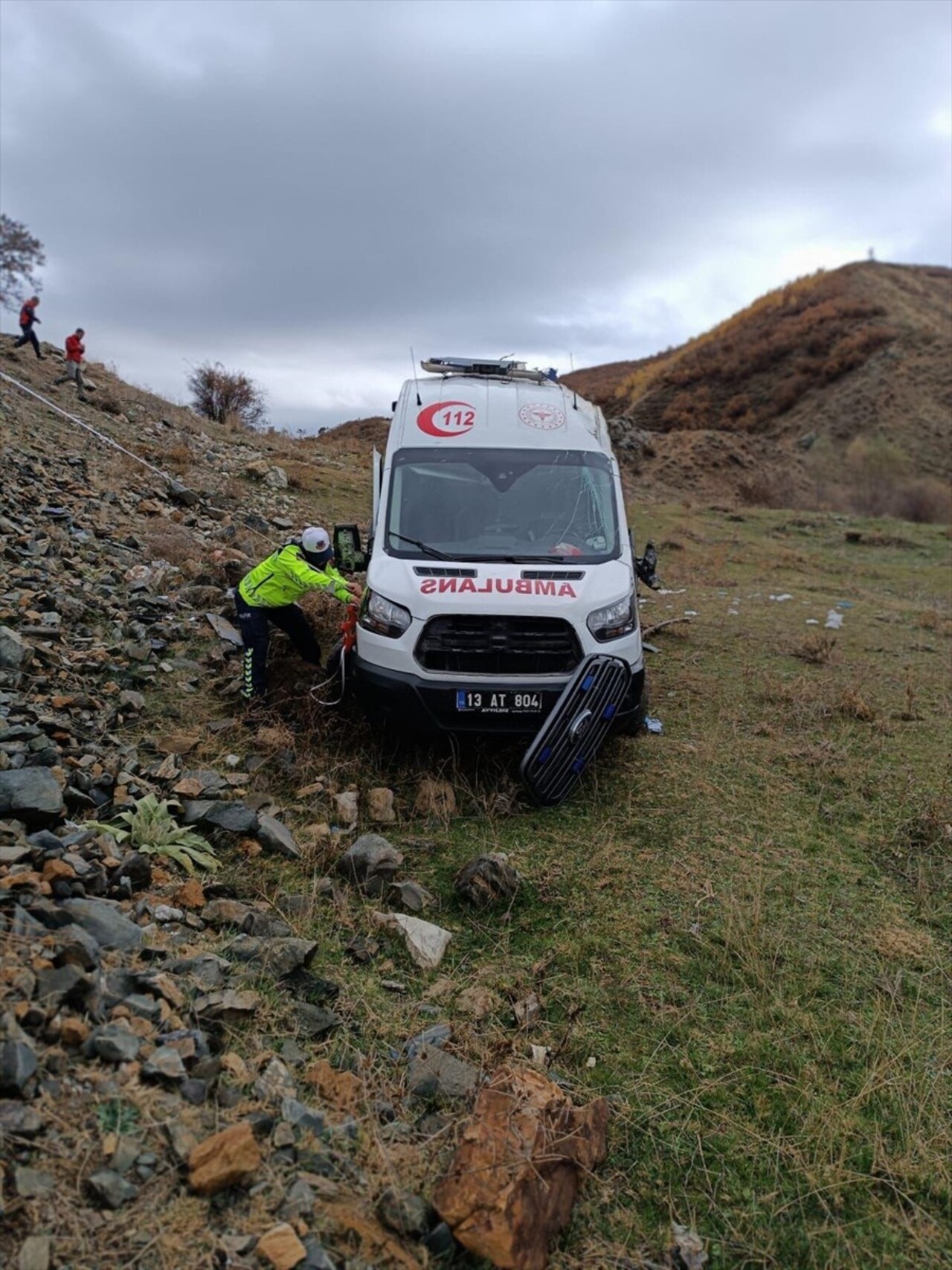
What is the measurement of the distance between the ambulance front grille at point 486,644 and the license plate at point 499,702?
0.16 m

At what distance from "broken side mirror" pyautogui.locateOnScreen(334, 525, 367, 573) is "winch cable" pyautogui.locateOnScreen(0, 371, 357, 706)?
14.7 inches

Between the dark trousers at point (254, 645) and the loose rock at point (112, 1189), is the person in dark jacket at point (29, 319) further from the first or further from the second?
the loose rock at point (112, 1189)

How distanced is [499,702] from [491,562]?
40.1 inches

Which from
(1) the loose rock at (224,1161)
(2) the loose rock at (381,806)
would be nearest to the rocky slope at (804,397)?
(2) the loose rock at (381,806)

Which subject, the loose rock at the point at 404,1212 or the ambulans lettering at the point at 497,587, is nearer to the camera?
the loose rock at the point at 404,1212

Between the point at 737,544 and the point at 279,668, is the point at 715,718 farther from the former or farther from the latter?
the point at 737,544

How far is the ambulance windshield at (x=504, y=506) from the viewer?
609 cm

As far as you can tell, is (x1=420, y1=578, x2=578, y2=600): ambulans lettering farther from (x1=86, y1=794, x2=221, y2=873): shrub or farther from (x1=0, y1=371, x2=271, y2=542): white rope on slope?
(x1=0, y1=371, x2=271, y2=542): white rope on slope

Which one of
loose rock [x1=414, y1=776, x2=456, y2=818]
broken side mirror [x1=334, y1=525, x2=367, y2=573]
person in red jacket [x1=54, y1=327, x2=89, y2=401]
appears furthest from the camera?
person in red jacket [x1=54, y1=327, x2=89, y2=401]

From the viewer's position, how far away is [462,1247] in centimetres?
243

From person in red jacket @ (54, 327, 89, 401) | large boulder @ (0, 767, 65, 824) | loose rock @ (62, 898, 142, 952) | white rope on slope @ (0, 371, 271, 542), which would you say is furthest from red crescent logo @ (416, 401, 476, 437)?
person in red jacket @ (54, 327, 89, 401)

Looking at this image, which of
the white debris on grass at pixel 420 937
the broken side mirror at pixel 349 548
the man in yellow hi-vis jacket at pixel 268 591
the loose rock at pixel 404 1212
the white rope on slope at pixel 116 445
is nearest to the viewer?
the loose rock at pixel 404 1212

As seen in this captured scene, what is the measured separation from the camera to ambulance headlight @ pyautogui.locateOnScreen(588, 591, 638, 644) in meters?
5.50

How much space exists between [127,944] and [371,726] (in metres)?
2.98
